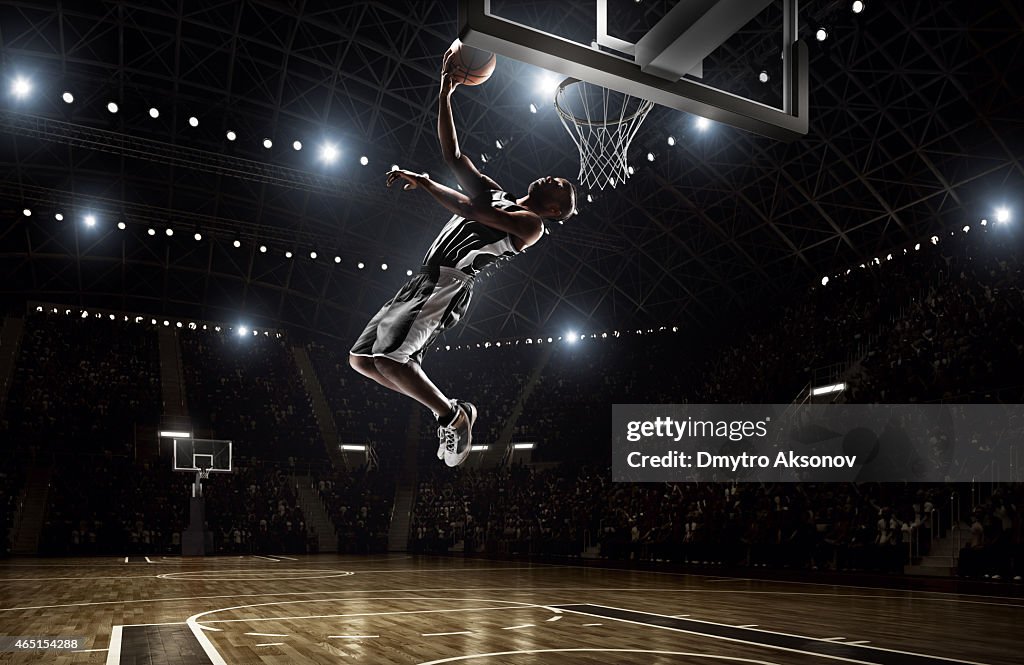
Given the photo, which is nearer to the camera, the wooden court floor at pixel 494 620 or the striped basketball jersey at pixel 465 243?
the striped basketball jersey at pixel 465 243

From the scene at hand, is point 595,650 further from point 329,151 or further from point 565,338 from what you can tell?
point 565,338

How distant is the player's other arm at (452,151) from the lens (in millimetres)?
2986

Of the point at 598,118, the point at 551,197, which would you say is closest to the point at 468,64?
the point at 551,197

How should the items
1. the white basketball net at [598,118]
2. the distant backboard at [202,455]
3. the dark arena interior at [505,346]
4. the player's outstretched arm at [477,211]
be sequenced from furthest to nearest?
the distant backboard at [202,455]
the dark arena interior at [505,346]
the white basketball net at [598,118]
the player's outstretched arm at [477,211]

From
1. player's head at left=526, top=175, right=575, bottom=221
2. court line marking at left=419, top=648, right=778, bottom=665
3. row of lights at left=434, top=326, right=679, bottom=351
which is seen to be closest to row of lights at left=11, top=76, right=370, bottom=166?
row of lights at left=434, top=326, right=679, bottom=351

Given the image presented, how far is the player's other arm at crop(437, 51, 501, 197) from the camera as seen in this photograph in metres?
2.99

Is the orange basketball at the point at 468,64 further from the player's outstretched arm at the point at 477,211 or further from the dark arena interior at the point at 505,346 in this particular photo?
the player's outstretched arm at the point at 477,211

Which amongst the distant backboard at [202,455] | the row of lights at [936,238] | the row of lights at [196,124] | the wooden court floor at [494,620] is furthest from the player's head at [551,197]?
the distant backboard at [202,455]

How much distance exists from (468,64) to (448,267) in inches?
31.1

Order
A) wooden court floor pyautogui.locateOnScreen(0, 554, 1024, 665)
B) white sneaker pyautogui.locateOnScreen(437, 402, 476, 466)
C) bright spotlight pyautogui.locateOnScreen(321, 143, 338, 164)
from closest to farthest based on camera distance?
white sneaker pyautogui.locateOnScreen(437, 402, 476, 466) → wooden court floor pyautogui.locateOnScreen(0, 554, 1024, 665) → bright spotlight pyautogui.locateOnScreen(321, 143, 338, 164)

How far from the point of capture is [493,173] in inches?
947

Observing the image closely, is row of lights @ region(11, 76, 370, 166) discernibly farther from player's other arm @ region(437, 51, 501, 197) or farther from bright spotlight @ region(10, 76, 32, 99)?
player's other arm @ region(437, 51, 501, 197)

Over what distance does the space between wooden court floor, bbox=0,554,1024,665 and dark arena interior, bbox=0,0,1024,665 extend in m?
0.10

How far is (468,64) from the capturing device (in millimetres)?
3197
